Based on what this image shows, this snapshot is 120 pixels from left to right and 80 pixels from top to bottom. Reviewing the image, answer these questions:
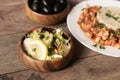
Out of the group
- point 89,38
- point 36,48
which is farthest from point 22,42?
point 89,38

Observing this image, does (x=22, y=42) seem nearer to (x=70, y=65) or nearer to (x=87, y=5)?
(x=70, y=65)

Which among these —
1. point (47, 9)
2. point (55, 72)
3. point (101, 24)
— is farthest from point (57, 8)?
point (55, 72)

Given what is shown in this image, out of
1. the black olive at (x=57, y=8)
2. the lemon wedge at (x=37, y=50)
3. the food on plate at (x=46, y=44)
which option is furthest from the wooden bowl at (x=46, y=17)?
the lemon wedge at (x=37, y=50)

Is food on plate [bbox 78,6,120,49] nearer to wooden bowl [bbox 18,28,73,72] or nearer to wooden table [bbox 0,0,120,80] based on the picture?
wooden table [bbox 0,0,120,80]

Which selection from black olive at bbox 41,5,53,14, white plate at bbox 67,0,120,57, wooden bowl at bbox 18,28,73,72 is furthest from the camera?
black olive at bbox 41,5,53,14

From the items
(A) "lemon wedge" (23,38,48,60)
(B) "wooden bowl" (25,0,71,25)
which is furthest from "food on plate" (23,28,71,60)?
(B) "wooden bowl" (25,0,71,25)

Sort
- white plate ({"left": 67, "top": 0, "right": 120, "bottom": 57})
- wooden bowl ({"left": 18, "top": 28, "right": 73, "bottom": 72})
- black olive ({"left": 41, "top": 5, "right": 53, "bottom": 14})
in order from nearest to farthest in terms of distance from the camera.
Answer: wooden bowl ({"left": 18, "top": 28, "right": 73, "bottom": 72})
white plate ({"left": 67, "top": 0, "right": 120, "bottom": 57})
black olive ({"left": 41, "top": 5, "right": 53, "bottom": 14})

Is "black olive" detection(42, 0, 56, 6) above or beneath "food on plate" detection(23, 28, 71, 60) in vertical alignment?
above
